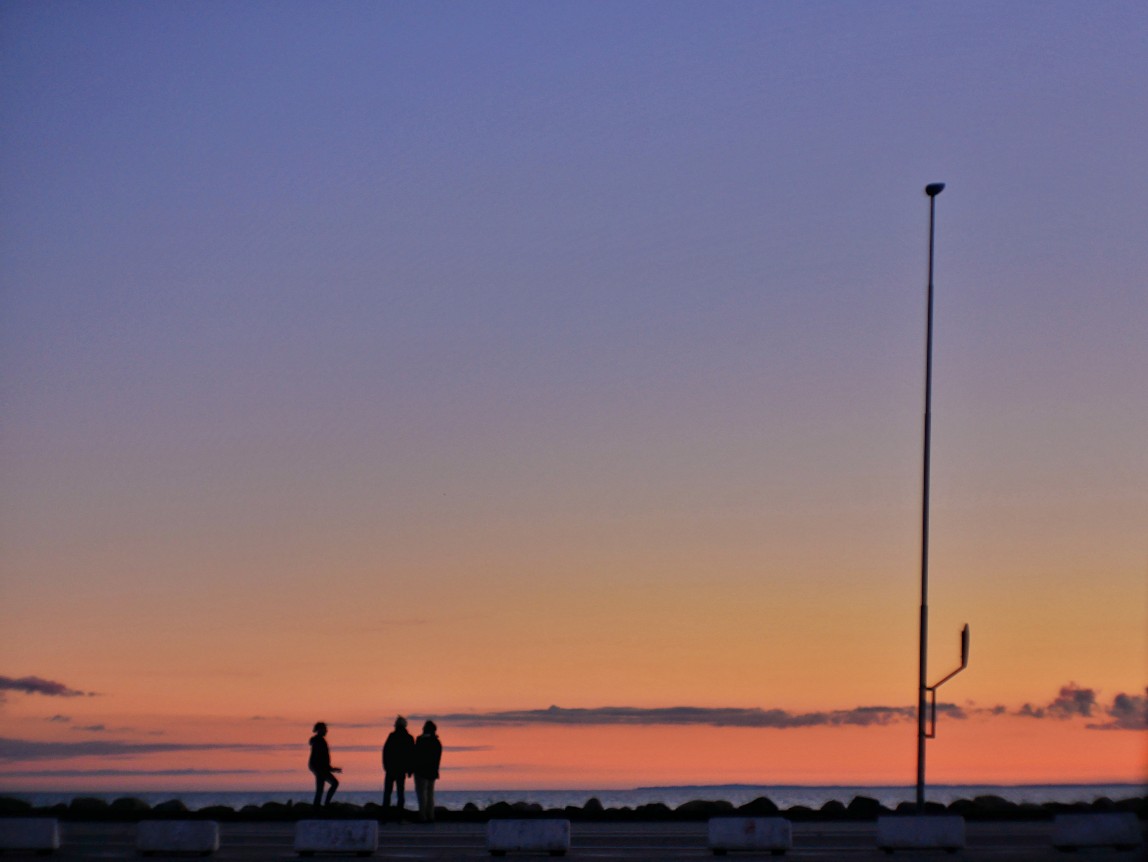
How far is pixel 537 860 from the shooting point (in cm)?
2264

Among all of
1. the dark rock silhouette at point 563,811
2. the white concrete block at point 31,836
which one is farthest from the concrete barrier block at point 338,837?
the dark rock silhouette at point 563,811

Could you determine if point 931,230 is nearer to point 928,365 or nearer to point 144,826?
point 928,365

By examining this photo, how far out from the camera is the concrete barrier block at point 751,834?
22625 millimetres

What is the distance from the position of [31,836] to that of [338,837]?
4906 millimetres

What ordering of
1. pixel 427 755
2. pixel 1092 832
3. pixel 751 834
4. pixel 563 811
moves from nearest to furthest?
1. pixel 1092 832
2. pixel 751 834
3. pixel 427 755
4. pixel 563 811

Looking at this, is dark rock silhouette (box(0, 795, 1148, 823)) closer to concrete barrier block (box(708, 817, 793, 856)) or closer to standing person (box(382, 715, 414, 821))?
standing person (box(382, 715, 414, 821))


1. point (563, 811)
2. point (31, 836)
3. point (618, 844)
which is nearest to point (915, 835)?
point (618, 844)

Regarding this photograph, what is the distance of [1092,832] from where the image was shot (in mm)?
22406

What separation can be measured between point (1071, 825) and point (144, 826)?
13859 millimetres

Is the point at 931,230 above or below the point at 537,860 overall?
above

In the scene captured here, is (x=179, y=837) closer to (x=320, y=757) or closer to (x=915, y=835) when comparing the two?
(x=320, y=757)

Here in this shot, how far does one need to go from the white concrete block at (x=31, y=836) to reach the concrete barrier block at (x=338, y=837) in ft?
13.0

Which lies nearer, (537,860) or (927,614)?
(537,860)

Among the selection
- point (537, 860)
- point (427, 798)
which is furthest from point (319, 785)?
point (537, 860)
